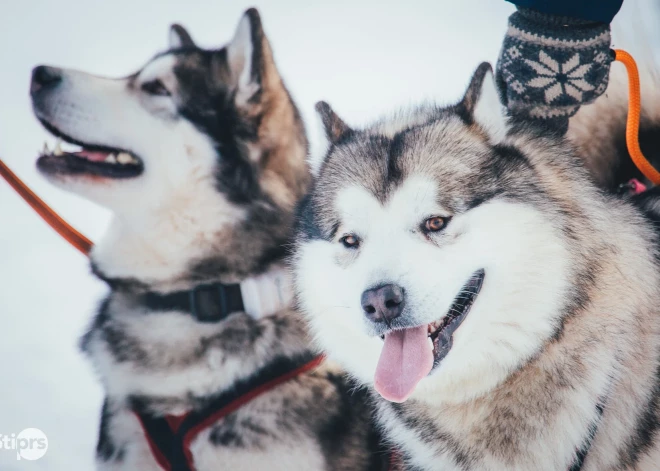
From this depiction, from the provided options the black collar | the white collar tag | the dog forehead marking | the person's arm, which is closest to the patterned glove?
the person's arm

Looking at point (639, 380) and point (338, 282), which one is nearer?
point (639, 380)

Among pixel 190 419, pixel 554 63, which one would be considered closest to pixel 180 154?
pixel 190 419

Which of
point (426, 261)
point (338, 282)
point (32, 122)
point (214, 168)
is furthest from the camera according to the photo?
point (32, 122)

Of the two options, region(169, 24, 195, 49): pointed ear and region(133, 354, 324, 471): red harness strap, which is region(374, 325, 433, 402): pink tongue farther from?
region(169, 24, 195, 49): pointed ear

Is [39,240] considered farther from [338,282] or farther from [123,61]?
[338,282]

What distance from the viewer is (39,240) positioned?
1.93m

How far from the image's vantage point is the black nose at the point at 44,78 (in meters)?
1.47

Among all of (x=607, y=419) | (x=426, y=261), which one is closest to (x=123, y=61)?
(x=426, y=261)

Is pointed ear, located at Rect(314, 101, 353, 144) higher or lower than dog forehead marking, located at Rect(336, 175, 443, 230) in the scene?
higher

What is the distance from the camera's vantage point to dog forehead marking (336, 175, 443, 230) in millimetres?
1125

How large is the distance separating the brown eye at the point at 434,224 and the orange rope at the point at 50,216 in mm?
1018

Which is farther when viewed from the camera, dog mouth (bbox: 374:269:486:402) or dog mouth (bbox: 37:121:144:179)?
dog mouth (bbox: 37:121:144:179)

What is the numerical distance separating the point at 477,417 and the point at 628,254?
458 mm

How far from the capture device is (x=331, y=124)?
1.42 meters
